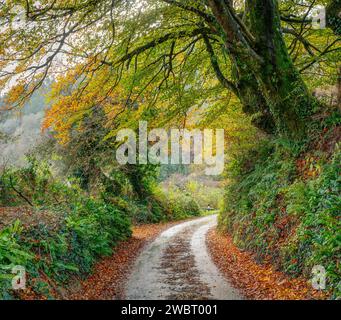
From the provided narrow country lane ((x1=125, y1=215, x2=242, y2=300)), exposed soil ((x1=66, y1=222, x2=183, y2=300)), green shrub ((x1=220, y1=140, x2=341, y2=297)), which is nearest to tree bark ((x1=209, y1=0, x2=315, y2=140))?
green shrub ((x1=220, y1=140, x2=341, y2=297))

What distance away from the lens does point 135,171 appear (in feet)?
66.3

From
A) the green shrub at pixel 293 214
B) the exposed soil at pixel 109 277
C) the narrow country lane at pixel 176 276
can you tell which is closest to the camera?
the green shrub at pixel 293 214

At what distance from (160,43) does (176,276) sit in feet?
21.3

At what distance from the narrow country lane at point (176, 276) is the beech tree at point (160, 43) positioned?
437 cm

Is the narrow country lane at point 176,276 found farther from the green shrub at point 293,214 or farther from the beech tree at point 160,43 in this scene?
the beech tree at point 160,43

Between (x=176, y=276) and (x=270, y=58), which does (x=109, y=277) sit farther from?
(x=270, y=58)

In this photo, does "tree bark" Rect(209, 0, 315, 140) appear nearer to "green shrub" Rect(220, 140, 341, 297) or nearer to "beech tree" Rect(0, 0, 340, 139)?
"beech tree" Rect(0, 0, 340, 139)

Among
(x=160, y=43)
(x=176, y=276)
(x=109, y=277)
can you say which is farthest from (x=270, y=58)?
(x=109, y=277)

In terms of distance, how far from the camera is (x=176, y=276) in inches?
342

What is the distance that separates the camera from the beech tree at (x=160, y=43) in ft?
26.0

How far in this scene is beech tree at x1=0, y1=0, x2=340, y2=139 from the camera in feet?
26.0

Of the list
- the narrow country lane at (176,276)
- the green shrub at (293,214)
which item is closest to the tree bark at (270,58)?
the green shrub at (293,214)

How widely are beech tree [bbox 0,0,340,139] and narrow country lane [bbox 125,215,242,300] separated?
4.37 m
